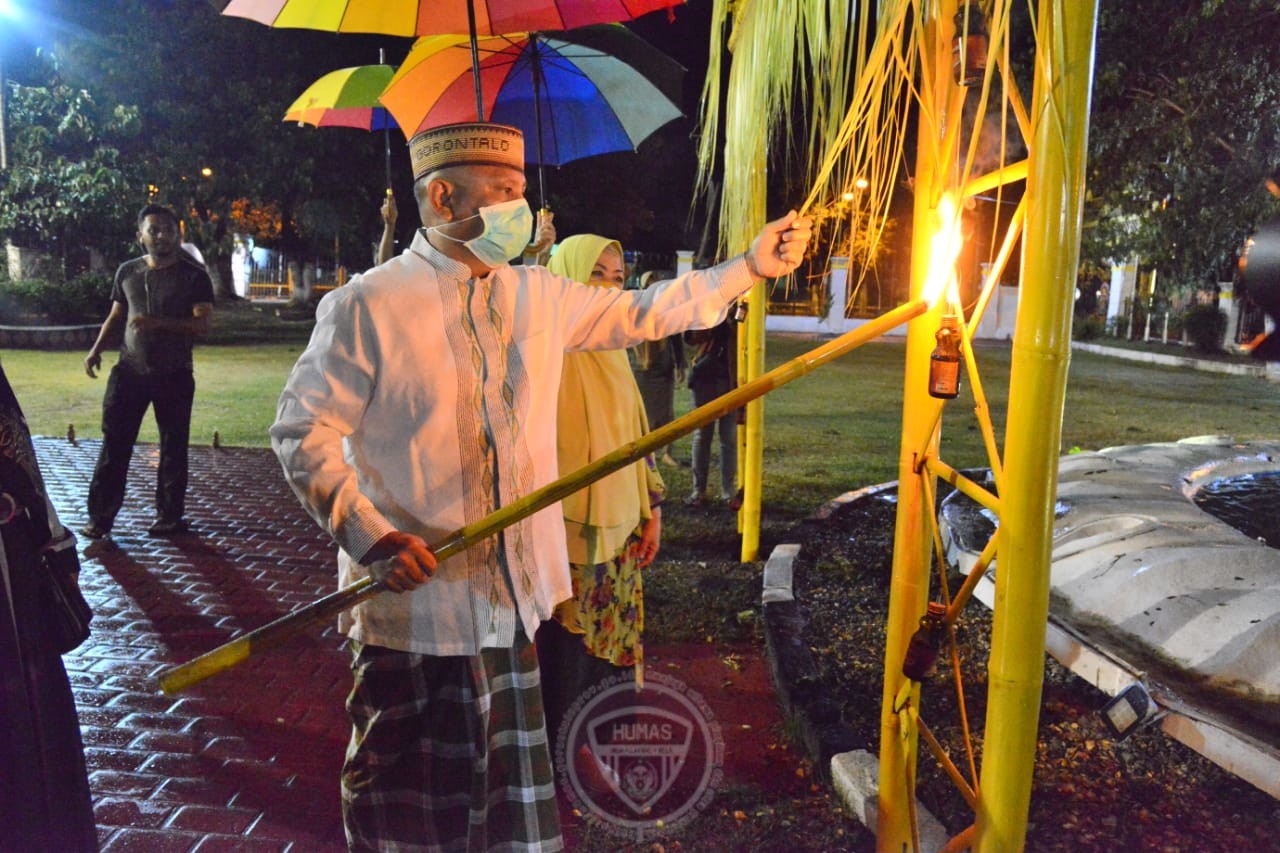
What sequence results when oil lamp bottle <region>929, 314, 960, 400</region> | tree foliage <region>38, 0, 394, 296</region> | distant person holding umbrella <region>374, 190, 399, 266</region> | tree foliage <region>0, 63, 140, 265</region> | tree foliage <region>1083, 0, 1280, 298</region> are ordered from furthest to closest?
tree foliage <region>38, 0, 394, 296</region>, tree foliage <region>0, 63, 140, 265</region>, tree foliage <region>1083, 0, 1280, 298</region>, distant person holding umbrella <region>374, 190, 399, 266</region>, oil lamp bottle <region>929, 314, 960, 400</region>

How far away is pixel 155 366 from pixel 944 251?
5.66m

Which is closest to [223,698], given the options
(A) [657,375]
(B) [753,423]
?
(B) [753,423]

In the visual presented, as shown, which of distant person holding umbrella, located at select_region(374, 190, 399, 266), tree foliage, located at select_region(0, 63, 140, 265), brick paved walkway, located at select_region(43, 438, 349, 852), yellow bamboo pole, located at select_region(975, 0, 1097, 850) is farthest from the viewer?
tree foliage, located at select_region(0, 63, 140, 265)

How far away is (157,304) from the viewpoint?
6188 millimetres

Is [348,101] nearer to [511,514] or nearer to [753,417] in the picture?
[753,417]

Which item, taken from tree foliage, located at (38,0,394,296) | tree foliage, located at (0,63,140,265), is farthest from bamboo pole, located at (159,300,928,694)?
tree foliage, located at (38,0,394,296)

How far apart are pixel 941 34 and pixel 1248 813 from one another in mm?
2797

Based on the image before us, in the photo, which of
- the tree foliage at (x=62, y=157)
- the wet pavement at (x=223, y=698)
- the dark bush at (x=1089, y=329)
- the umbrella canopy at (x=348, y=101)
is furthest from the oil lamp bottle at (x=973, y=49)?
the dark bush at (x=1089, y=329)

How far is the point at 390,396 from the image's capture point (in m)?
2.26

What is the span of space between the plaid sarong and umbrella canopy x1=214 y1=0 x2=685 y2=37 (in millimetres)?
2046

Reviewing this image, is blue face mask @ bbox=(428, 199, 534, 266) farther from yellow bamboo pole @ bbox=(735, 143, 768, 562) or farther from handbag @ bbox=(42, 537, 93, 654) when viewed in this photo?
yellow bamboo pole @ bbox=(735, 143, 768, 562)

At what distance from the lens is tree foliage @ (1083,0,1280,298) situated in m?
11.6

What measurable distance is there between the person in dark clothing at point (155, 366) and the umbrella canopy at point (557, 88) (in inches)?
85.4

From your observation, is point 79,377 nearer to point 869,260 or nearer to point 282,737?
point 282,737
